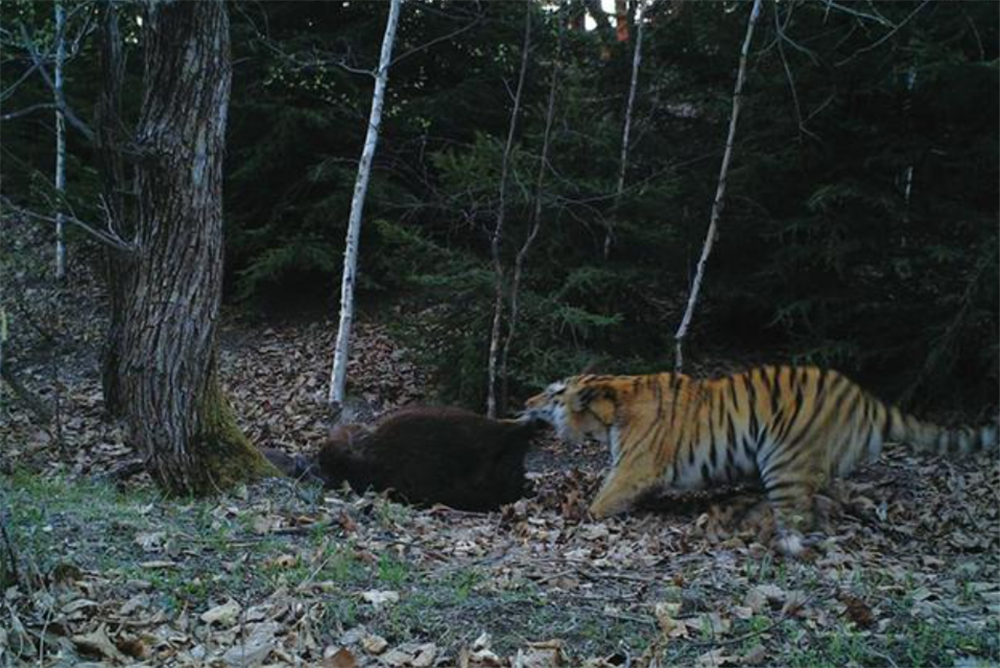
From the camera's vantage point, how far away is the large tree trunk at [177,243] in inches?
302

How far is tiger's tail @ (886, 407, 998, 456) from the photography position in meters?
7.59

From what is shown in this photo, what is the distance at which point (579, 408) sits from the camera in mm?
8859

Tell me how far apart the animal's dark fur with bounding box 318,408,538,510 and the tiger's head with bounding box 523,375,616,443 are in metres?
0.27

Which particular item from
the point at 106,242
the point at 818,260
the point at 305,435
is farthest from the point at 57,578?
the point at 818,260

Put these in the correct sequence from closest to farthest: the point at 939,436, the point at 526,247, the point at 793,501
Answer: the point at 793,501, the point at 939,436, the point at 526,247

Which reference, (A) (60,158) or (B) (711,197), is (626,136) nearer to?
(B) (711,197)

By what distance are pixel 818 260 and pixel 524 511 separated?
5.94 metres

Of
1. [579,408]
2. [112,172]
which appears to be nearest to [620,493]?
[579,408]

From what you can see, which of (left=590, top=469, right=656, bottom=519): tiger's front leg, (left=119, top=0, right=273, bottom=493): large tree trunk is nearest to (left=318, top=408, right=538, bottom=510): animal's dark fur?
(left=590, top=469, right=656, bottom=519): tiger's front leg

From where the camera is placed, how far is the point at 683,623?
4.92 metres

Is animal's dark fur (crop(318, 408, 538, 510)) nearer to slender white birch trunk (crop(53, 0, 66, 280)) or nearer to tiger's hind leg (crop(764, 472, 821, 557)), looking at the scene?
tiger's hind leg (crop(764, 472, 821, 557))

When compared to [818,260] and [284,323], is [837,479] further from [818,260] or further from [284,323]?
[284,323]

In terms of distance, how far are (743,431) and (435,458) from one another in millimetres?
2763

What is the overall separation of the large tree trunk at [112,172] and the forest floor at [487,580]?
236cm
